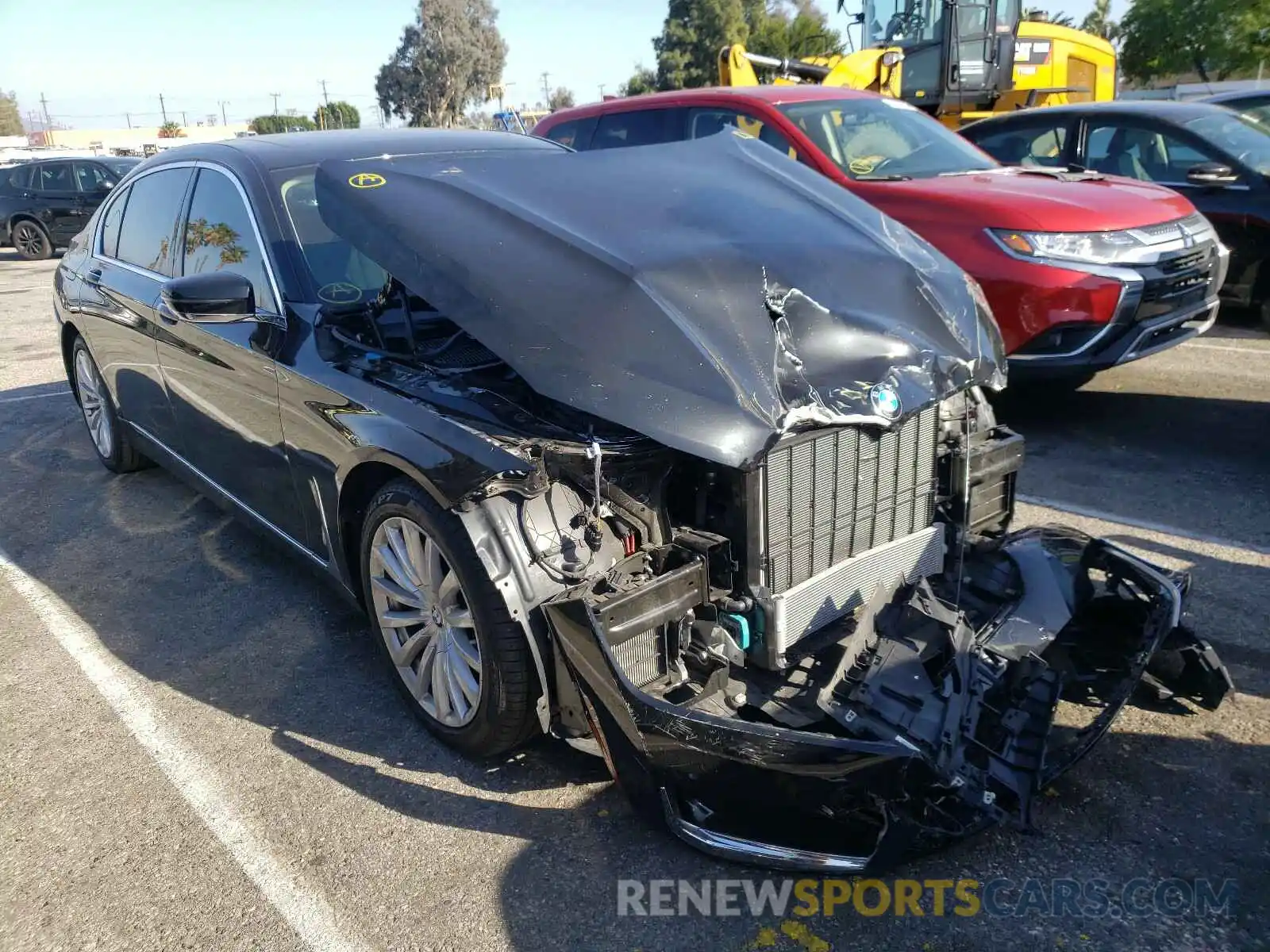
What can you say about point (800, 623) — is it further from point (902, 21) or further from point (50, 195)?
point (50, 195)

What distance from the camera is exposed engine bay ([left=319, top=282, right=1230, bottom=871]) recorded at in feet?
7.48

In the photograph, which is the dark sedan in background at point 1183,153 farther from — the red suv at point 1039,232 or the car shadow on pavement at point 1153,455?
the car shadow on pavement at point 1153,455

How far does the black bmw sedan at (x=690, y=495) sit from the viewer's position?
239 cm

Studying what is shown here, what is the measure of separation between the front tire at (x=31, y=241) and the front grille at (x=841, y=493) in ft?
63.7

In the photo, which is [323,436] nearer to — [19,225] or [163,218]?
[163,218]

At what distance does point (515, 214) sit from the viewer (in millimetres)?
3012

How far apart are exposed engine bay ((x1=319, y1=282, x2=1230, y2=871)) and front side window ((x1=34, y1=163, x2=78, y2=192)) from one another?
17803mm

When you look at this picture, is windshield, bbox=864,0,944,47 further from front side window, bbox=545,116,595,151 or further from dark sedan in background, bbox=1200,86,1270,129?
front side window, bbox=545,116,595,151

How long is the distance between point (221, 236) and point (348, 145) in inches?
24.0

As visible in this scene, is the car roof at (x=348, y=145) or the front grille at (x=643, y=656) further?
the car roof at (x=348, y=145)

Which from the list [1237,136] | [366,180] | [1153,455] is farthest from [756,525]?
[1237,136]

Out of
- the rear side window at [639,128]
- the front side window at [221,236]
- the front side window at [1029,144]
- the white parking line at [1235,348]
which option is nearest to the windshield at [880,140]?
the rear side window at [639,128]

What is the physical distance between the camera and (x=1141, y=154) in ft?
24.9

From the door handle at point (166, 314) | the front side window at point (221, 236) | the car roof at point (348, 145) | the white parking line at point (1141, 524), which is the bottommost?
the white parking line at point (1141, 524)
